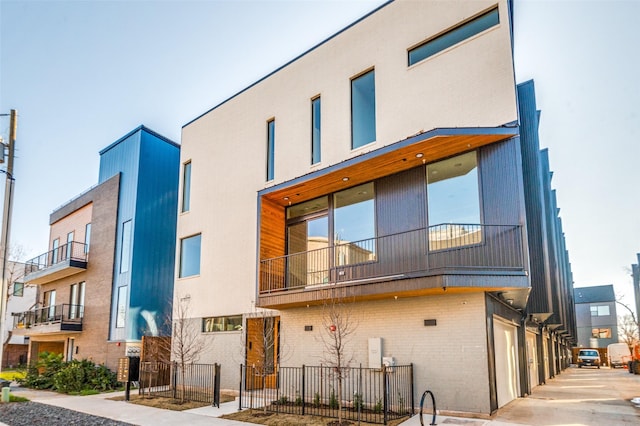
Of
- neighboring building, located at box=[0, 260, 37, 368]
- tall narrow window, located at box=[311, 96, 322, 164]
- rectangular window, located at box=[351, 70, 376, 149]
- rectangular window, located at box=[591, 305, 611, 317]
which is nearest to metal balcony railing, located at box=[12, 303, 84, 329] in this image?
neighboring building, located at box=[0, 260, 37, 368]

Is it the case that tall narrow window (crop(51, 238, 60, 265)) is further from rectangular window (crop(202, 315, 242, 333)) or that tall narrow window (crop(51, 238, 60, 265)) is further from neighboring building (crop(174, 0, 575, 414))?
rectangular window (crop(202, 315, 242, 333))

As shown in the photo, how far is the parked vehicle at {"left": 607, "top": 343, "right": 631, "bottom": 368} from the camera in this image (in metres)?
41.9

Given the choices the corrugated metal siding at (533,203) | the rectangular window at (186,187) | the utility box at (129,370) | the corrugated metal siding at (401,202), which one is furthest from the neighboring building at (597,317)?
the utility box at (129,370)

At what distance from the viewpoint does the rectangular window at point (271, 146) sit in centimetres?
1678

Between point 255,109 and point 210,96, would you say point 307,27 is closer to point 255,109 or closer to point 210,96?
point 255,109

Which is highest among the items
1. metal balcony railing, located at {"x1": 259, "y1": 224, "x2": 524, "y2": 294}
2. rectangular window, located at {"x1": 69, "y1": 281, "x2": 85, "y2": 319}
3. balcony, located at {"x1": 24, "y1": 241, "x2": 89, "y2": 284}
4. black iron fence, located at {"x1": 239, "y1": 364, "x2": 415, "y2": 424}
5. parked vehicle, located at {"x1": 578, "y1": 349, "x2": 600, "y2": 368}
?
balcony, located at {"x1": 24, "y1": 241, "x2": 89, "y2": 284}

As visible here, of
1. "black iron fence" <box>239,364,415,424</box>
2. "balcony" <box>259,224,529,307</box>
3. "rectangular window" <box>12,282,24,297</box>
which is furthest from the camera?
"rectangular window" <box>12,282,24,297</box>

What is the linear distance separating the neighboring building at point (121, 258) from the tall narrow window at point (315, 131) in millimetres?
10200

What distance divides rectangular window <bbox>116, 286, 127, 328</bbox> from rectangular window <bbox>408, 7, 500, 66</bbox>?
618 inches

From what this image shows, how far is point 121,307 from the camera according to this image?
21.1 metres

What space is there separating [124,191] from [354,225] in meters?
13.4

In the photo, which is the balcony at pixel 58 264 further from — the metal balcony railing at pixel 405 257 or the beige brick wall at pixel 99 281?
the metal balcony railing at pixel 405 257

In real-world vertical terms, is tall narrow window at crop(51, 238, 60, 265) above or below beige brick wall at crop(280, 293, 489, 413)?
above

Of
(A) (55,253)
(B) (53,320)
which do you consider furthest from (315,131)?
(A) (55,253)
